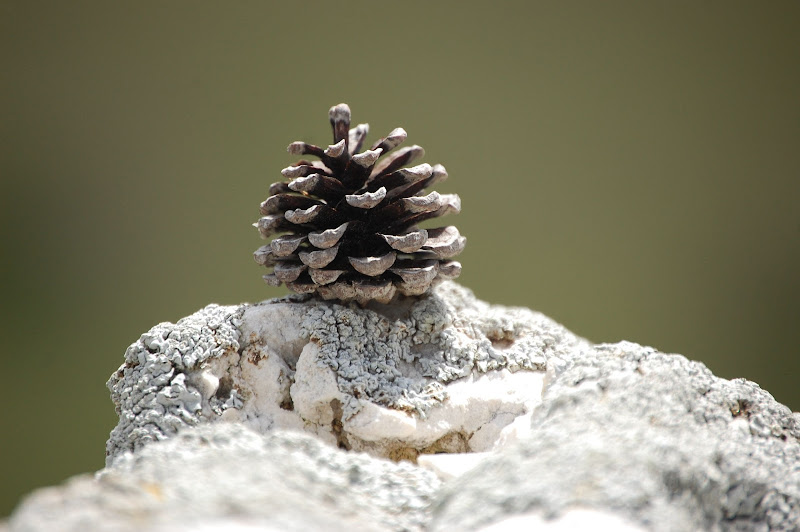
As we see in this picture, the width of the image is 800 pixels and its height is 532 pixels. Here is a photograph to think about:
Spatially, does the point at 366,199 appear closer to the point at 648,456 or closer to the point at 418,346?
the point at 418,346

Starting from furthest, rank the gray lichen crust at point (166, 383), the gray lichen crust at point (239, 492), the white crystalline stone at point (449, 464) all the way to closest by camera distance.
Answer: the gray lichen crust at point (166, 383) → the white crystalline stone at point (449, 464) → the gray lichen crust at point (239, 492)

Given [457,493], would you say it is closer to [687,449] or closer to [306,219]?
[687,449]

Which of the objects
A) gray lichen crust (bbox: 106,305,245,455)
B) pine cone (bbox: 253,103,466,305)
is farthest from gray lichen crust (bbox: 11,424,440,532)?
pine cone (bbox: 253,103,466,305)

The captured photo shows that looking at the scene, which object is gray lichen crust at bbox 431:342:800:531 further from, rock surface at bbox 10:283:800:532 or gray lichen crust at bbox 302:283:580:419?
gray lichen crust at bbox 302:283:580:419

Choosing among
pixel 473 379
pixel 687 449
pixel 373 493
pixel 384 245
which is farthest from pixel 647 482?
pixel 384 245

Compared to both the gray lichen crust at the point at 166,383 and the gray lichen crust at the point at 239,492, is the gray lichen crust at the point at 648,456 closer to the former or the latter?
the gray lichen crust at the point at 239,492

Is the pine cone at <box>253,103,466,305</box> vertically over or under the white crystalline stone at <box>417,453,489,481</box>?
over

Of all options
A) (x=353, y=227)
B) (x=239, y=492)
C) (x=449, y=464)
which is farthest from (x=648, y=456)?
(x=353, y=227)

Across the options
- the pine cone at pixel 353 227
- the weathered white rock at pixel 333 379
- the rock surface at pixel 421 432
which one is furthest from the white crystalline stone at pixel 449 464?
the pine cone at pixel 353 227
